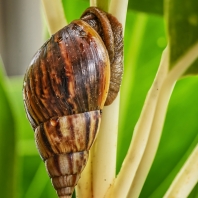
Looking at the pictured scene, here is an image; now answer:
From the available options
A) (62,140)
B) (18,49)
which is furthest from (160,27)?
(18,49)

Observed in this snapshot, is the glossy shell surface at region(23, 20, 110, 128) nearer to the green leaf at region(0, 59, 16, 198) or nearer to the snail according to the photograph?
the snail

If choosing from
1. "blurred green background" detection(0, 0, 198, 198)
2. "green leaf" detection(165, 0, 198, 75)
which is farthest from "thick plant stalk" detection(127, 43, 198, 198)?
"blurred green background" detection(0, 0, 198, 198)

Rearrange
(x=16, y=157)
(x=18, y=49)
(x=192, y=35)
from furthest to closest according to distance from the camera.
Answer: (x=18, y=49), (x=16, y=157), (x=192, y=35)

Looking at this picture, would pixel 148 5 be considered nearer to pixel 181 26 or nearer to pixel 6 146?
pixel 181 26

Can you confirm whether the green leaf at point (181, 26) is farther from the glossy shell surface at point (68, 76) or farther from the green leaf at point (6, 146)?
the green leaf at point (6, 146)

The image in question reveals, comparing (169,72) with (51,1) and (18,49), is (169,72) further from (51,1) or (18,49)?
(18,49)
